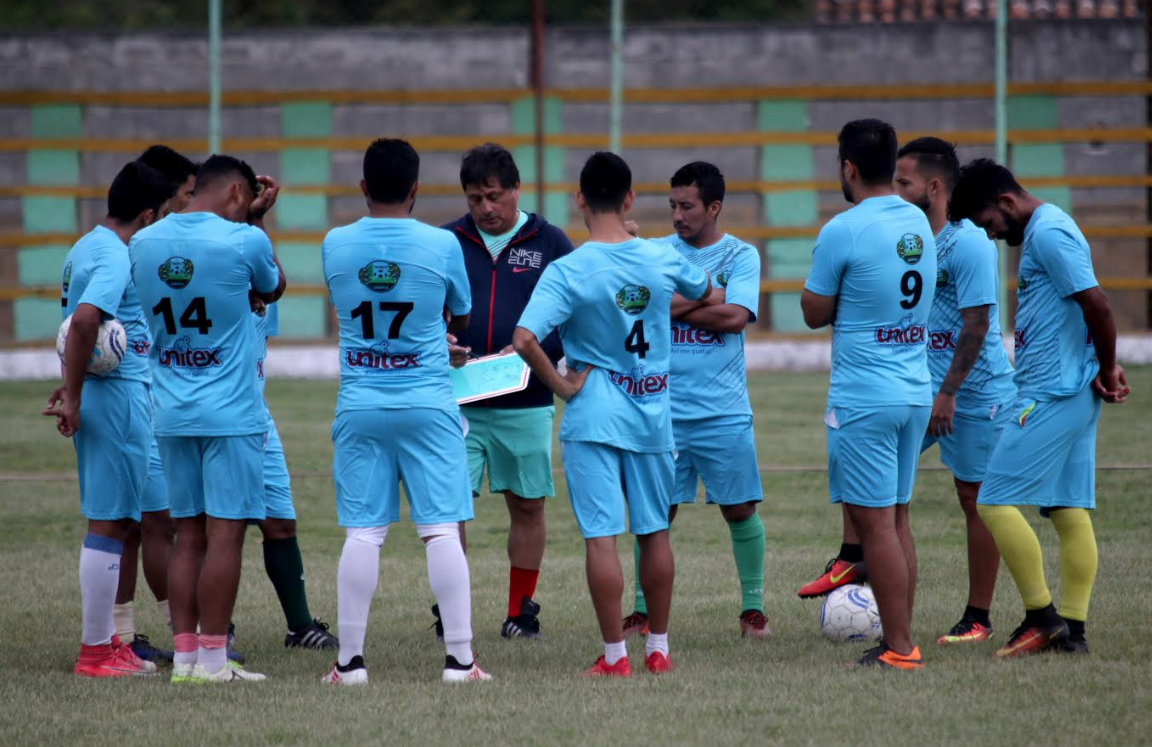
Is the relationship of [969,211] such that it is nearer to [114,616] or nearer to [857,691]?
[857,691]

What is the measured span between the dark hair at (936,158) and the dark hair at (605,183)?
1708 millimetres

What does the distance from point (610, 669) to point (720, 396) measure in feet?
5.24

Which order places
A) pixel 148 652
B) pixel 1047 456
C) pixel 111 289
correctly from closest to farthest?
pixel 1047 456, pixel 111 289, pixel 148 652

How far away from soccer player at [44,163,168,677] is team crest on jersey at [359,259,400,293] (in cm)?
126

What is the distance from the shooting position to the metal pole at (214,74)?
58.9ft

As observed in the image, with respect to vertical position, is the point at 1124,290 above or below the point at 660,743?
above

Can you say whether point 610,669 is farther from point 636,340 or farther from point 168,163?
point 168,163

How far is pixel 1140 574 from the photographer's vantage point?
25.3 ft

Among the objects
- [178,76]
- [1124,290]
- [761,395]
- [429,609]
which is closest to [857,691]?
[429,609]

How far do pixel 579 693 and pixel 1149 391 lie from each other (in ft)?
37.6

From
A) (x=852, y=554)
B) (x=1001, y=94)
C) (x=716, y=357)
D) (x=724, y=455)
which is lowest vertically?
(x=852, y=554)

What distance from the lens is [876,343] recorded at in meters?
5.98

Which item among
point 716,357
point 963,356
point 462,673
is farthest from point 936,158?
point 462,673

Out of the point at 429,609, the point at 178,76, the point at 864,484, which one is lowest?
the point at 429,609
